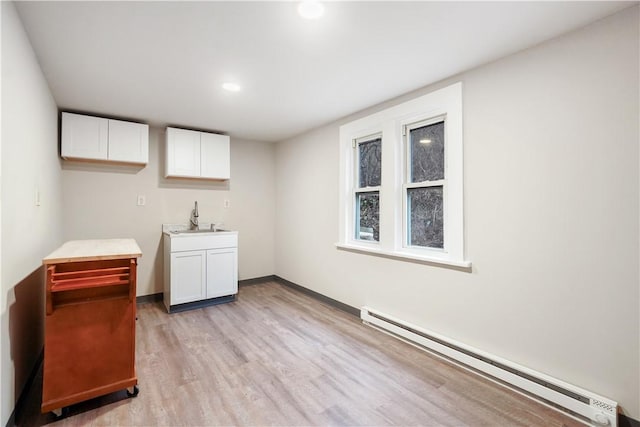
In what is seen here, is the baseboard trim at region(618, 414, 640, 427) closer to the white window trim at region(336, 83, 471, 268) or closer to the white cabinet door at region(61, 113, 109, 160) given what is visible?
the white window trim at region(336, 83, 471, 268)

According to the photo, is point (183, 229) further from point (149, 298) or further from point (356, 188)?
point (356, 188)

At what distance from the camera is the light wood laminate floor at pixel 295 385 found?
5.84 ft

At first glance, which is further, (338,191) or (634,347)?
(338,191)

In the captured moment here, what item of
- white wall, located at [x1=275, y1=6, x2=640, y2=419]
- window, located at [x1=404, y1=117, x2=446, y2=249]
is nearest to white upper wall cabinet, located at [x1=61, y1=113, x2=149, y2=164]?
window, located at [x1=404, y1=117, x2=446, y2=249]

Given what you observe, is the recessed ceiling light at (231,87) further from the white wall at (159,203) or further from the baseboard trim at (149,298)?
the baseboard trim at (149,298)

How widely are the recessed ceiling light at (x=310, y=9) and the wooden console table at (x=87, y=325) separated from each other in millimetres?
1779

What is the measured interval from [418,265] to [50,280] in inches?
102

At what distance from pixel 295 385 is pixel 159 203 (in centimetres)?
307

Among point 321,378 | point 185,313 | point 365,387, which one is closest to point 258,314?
point 185,313

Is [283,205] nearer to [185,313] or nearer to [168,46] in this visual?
[185,313]

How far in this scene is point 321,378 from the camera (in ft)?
7.19

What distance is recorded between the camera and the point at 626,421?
1649 mm

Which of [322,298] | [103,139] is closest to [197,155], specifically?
[103,139]

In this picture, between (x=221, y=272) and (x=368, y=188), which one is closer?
(x=368, y=188)
